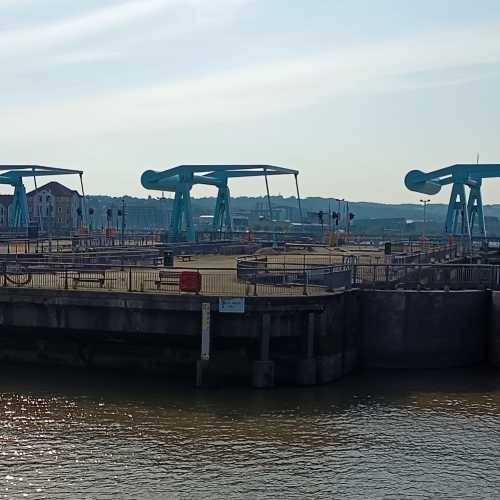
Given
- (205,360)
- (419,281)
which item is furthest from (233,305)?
(419,281)

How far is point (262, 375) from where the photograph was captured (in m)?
27.3

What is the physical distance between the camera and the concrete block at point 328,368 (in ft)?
92.7

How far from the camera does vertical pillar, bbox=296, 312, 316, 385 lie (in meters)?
27.8

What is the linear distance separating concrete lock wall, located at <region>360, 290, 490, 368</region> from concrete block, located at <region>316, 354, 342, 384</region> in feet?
7.28

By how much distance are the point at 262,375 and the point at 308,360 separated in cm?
178

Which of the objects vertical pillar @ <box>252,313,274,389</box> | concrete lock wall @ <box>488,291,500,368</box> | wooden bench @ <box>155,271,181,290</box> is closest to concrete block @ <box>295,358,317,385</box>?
vertical pillar @ <box>252,313,274,389</box>

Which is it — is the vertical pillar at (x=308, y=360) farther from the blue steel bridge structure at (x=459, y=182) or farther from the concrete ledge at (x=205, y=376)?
the blue steel bridge structure at (x=459, y=182)

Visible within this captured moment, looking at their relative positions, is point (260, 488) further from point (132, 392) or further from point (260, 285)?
point (260, 285)

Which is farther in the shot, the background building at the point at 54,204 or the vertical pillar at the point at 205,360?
the background building at the point at 54,204

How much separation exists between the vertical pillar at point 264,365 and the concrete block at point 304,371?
101 centimetres

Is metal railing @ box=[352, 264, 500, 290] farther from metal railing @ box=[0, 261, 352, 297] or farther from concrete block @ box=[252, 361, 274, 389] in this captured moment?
concrete block @ box=[252, 361, 274, 389]

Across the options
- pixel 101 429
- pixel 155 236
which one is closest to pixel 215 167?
pixel 155 236

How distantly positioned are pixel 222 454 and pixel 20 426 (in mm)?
6035

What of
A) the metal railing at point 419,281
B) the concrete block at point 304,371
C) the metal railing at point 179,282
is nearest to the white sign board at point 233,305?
the metal railing at point 179,282
